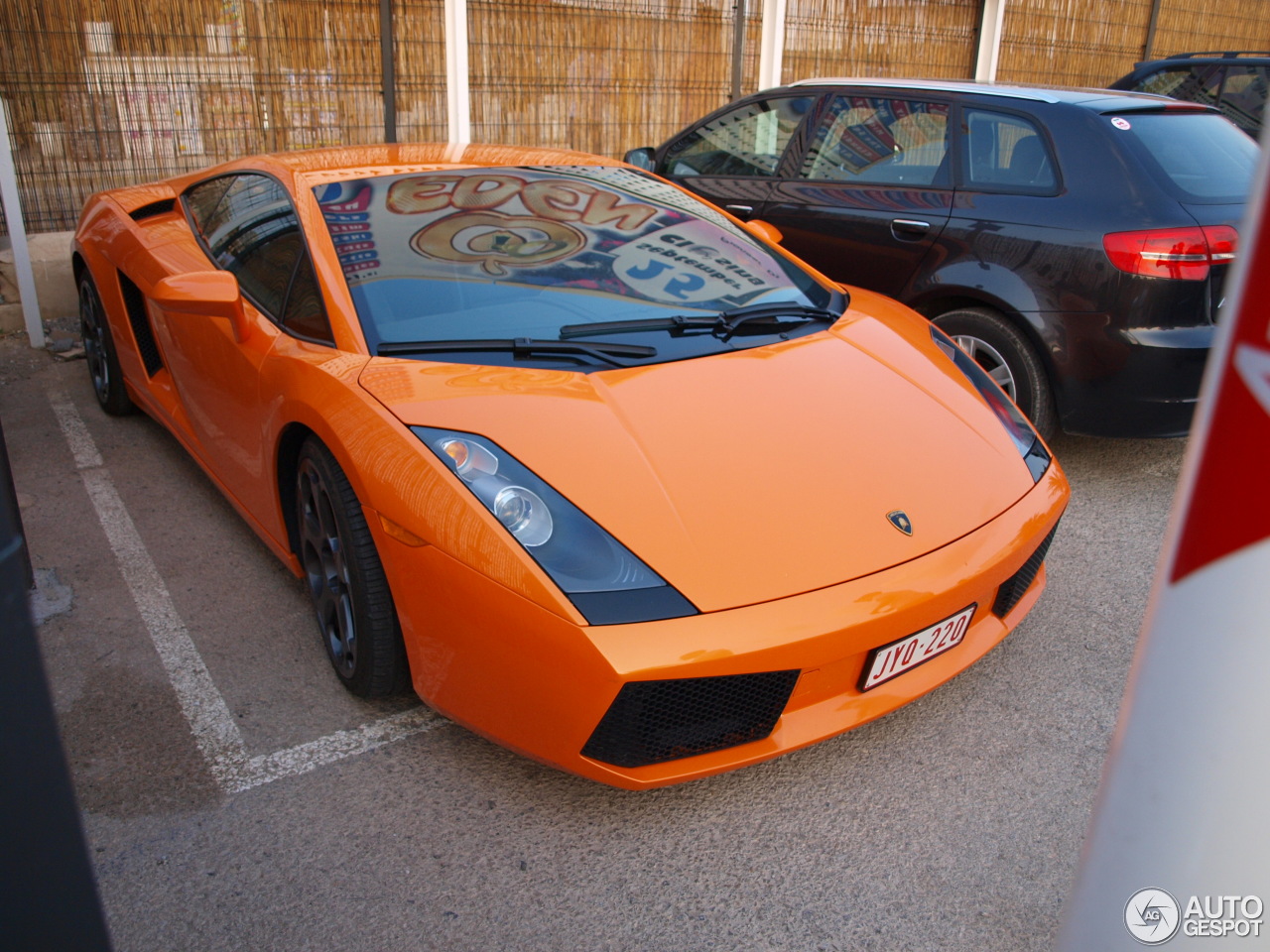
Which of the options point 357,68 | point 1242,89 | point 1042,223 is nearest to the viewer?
point 1042,223

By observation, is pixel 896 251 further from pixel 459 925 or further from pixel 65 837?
pixel 65 837

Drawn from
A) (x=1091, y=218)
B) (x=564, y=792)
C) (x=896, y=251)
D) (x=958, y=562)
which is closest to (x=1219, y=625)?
(x=958, y=562)

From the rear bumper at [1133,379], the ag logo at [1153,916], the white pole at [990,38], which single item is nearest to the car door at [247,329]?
the ag logo at [1153,916]

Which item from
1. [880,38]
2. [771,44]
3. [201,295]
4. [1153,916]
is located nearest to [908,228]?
[201,295]

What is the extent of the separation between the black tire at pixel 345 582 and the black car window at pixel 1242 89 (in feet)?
24.4

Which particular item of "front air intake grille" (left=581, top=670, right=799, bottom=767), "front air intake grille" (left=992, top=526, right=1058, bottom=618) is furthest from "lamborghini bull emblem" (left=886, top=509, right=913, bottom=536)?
"front air intake grille" (left=581, top=670, right=799, bottom=767)

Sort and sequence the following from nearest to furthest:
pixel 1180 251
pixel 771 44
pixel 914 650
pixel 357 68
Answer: pixel 914 650 → pixel 1180 251 → pixel 357 68 → pixel 771 44

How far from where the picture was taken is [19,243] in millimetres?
5371

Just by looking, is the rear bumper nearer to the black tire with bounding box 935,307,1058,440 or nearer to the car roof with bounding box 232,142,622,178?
the black tire with bounding box 935,307,1058,440

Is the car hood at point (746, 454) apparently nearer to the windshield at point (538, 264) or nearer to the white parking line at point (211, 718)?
the windshield at point (538, 264)

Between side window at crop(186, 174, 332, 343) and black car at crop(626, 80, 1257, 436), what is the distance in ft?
7.85

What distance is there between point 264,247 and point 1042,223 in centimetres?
278

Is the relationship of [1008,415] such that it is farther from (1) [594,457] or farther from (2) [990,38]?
(2) [990,38]

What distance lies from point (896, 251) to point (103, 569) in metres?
3.24
